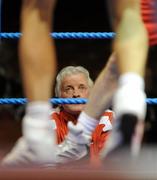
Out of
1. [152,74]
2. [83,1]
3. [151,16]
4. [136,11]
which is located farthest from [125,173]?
[83,1]

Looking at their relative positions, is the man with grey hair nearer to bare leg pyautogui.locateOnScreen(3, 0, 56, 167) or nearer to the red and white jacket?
the red and white jacket

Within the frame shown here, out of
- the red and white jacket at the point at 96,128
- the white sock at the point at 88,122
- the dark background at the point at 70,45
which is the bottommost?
A: the red and white jacket at the point at 96,128

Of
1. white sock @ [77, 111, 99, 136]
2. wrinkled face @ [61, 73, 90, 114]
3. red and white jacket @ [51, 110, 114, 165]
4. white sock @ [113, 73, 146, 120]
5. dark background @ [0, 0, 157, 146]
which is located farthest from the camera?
dark background @ [0, 0, 157, 146]

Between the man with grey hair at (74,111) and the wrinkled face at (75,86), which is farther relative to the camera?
the wrinkled face at (75,86)

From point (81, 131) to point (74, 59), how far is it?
2.78 m

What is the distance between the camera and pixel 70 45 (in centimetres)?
487

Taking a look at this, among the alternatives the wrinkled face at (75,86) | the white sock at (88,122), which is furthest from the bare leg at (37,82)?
the wrinkled face at (75,86)

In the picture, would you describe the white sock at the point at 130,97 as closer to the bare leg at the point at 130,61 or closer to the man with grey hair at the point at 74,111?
the bare leg at the point at 130,61

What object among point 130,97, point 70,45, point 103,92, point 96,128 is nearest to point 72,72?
point 96,128

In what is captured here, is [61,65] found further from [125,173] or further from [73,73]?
[125,173]

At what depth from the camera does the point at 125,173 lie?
174 centimetres

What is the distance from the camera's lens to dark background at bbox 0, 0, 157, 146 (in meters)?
4.71

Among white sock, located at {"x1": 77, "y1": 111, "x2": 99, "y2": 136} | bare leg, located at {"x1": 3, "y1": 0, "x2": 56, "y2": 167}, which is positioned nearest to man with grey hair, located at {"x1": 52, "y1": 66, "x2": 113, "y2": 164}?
white sock, located at {"x1": 77, "y1": 111, "x2": 99, "y2": 136}

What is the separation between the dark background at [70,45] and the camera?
15.4ft
